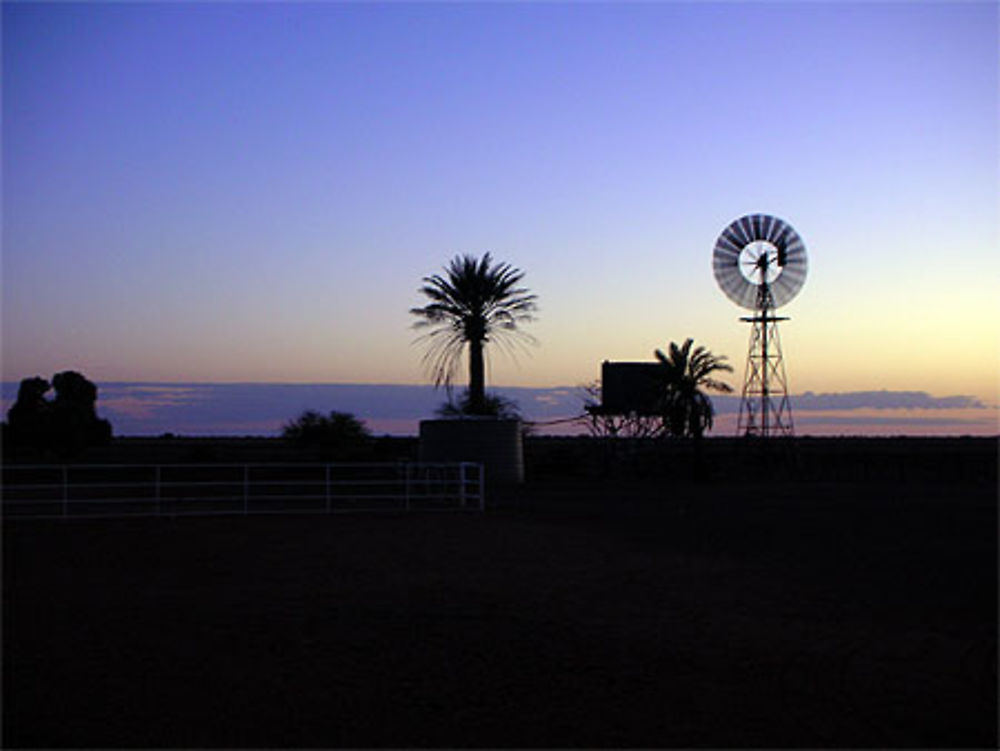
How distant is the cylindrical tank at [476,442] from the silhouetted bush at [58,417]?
19.5 m

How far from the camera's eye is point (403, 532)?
21.0m

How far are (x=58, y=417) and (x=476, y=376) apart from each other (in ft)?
68.3

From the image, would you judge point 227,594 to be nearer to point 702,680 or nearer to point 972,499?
point 702,680

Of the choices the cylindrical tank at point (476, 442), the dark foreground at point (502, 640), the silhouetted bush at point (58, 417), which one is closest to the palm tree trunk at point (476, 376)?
the cylindrical tank at point (476, 442)

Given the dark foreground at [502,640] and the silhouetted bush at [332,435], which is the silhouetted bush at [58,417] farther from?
the dark foreground at [502,640]

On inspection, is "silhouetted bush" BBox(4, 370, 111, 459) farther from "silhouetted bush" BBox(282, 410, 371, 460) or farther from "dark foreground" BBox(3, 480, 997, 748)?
Result: "dark foreground" BBox(3, 480, 997, 748)

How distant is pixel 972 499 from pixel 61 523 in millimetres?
23293

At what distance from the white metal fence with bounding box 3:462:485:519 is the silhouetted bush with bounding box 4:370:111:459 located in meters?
1.76

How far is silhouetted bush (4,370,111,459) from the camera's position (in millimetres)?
45719

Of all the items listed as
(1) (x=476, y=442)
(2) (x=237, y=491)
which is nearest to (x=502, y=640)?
(1) (x=476, y=442)

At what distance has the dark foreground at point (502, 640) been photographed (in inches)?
289

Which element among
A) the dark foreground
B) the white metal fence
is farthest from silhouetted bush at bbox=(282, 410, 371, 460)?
the dark foreground

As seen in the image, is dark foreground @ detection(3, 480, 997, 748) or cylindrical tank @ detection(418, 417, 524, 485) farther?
cylindrical tank @ detection(418, 417, 524, 485)

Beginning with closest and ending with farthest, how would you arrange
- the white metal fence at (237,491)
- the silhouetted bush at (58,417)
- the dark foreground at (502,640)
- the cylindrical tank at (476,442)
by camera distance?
1. the dark foreground at (502,640)
2. the white metal fence at (237,491)
3. the cylindrical tank at (476,442)
4. the silhouetted bush at (58,417)
